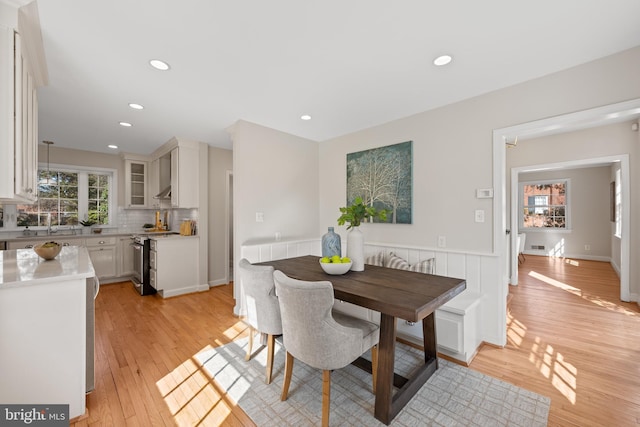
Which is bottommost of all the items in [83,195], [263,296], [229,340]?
[229,340]

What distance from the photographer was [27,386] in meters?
1.47

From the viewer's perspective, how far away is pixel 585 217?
6.70 metres

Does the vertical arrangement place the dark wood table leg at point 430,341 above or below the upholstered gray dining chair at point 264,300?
below

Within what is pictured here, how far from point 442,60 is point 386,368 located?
7.39ft

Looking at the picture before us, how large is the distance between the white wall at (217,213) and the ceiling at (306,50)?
61.5 inches

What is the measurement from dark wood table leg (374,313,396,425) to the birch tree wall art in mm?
1786

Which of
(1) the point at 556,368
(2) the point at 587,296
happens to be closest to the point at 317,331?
(1) the point at 556,368

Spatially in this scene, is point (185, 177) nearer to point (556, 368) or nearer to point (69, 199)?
point (69, 199)

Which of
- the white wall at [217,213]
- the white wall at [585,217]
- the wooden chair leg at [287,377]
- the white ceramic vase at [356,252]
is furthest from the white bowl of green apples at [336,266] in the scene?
the white wall at [585,217]

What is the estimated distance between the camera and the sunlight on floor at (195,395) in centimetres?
164

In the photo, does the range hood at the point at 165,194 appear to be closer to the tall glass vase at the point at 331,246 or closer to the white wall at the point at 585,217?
the tall glass vase at the point at 331,246

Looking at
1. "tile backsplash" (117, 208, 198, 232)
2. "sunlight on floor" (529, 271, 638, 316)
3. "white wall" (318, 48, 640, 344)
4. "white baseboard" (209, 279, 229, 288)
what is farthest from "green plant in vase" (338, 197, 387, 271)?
"sunlight on floor" (529, 271, 638, 316)

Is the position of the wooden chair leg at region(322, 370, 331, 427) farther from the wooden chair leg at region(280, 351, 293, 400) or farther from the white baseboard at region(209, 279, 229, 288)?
the white baseboard at region(209, 279, 229, 288)

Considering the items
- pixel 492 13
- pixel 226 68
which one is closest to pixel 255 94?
pixel 226 68
